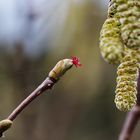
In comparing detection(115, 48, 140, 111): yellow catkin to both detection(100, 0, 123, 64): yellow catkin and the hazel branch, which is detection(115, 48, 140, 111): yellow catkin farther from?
the hazel branch

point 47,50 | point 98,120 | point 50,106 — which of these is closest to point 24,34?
point 47,50

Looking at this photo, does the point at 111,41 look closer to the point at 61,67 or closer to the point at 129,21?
the point at 129,21

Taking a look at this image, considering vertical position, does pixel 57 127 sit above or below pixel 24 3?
below

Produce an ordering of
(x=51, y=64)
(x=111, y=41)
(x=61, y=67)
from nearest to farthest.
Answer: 1. (x=111, y=41)
2. (x=61, y=67)
3. (x=51, y=64)

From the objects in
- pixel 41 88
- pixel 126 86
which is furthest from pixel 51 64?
pixel 126 86

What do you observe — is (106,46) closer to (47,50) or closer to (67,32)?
(67,32)

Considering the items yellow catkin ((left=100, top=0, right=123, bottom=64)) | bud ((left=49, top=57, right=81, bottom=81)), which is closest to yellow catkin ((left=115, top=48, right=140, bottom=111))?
yellow catkin ((left=100, top=0, right=123, bottom=64))
